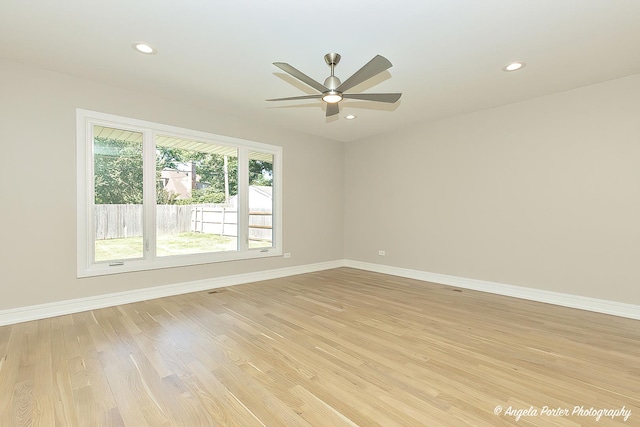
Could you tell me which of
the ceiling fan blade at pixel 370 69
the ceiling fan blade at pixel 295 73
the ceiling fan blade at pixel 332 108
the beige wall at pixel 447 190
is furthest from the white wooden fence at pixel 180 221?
the ceiling fan blade at pixel 370 69

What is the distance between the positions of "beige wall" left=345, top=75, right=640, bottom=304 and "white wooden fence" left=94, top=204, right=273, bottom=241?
8.15ft

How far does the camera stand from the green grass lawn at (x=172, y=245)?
12.7ft

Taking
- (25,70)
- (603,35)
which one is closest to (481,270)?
(603,35)

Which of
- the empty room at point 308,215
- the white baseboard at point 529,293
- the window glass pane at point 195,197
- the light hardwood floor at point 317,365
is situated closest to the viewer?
the light hardwood floor at point 317,365

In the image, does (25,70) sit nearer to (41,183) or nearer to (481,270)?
(41,183)

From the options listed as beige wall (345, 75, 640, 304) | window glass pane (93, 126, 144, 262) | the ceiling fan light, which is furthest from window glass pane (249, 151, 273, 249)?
the ceiling fan light

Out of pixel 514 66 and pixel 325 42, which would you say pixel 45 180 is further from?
pixel 514 66

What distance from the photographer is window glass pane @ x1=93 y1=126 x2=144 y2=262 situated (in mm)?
3812

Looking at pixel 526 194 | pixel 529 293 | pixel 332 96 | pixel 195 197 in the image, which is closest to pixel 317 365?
pixel 332 96

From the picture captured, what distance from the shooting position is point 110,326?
3.11m

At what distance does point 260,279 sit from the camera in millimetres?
5289

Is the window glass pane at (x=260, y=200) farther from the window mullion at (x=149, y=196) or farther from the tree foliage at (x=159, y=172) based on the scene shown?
the window mullion at (x=149, y=196)

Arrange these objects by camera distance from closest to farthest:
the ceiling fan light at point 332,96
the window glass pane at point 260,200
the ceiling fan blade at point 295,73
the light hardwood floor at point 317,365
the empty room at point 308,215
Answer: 1. the light hardwood floor at point 317,365
2. the empty room at point 308,215
3. the ceiling fan blade at point 295,73
4. the ceiling fan light at point 332,96
5. the window glass pane at point 260,200

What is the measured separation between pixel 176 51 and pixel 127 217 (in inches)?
90.5
